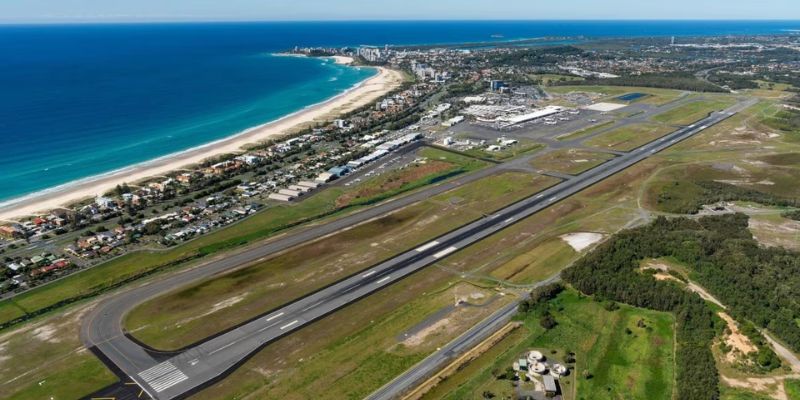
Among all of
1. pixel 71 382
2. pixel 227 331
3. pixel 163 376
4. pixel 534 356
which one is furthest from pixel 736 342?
pixel 71 382

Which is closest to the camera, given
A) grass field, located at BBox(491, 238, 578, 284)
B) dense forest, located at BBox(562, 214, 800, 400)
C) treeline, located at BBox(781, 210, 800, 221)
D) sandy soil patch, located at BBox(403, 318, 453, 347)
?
dense forest, located at BBox(562, 214, 800, 400)

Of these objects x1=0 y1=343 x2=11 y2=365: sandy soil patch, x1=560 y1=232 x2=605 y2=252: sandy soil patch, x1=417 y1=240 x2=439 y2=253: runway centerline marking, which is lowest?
x1=0 y1=343 x2=11 y2=365: sandy soil patch

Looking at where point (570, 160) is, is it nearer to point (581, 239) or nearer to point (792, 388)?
point (581, 239)

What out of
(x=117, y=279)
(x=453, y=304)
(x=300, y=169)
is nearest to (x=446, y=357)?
(x=453, y=304)

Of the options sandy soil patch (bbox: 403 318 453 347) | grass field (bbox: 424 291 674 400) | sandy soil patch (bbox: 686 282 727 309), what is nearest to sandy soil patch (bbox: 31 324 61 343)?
sandy soil patch (bbox: 403 318 453 347)

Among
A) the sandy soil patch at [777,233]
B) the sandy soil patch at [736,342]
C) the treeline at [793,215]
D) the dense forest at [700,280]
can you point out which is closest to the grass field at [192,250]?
the dense forest at [700,280]

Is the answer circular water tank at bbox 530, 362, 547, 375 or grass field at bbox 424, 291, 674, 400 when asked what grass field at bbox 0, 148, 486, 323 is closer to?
grass field at bbox 424, 291, 674, 400
